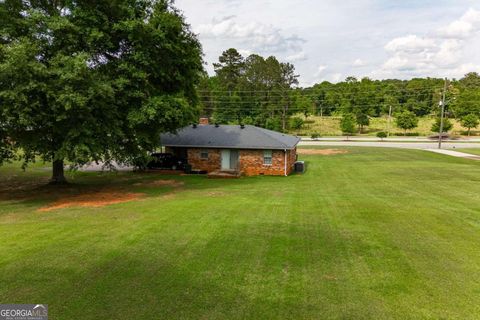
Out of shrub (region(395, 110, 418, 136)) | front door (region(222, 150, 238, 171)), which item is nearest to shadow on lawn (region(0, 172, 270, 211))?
front door (region(222, 150, 238, 171))

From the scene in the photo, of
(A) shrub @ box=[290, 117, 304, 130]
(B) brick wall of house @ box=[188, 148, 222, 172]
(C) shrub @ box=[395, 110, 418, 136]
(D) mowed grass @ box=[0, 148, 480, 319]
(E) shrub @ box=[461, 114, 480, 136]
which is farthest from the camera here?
(A) shrub @ box=[290, 117, 304, 130]

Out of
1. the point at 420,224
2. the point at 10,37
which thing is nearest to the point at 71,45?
the point at 10,37

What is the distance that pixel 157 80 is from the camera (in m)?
20.1

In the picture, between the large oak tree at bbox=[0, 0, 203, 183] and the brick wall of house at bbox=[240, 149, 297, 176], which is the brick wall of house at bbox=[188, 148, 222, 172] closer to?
the brick wall of house at bbox=[240, 149, 297, 176]

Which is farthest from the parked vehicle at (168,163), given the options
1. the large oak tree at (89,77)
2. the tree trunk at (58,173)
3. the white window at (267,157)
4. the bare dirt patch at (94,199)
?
the bare dirt patch at (94,199)

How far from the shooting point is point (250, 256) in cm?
926

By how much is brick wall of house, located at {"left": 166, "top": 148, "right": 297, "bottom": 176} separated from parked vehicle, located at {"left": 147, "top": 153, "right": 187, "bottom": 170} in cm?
60

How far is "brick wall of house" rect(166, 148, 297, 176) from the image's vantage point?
87.6 ft

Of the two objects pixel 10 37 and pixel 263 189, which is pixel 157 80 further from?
pixel 263 189

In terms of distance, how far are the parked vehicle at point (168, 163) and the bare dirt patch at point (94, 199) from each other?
922cm

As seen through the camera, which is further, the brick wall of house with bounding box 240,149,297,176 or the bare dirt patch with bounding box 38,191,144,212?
the brick wall of house with bounding box 240,149,297,176

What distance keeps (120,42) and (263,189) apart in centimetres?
1121

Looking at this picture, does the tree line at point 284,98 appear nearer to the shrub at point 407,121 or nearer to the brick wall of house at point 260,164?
the shrub at point 407,121

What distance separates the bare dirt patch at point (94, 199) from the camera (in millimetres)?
15984
